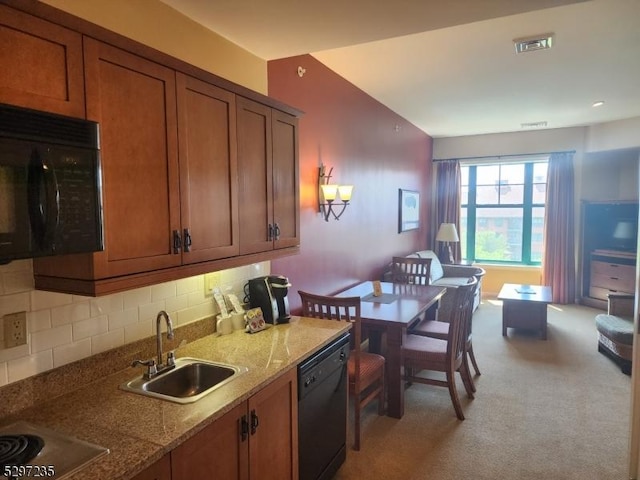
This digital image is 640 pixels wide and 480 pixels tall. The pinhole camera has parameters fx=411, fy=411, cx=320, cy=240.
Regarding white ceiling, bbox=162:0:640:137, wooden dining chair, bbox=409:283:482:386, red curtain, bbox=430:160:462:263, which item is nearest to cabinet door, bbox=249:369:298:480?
white ceiling, bbox=162:0:640:137

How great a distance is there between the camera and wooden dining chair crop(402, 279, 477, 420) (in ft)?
10.1

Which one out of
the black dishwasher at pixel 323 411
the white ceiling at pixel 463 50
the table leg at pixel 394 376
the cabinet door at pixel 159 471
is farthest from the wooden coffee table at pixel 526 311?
the cabinet door at pixel 159 471

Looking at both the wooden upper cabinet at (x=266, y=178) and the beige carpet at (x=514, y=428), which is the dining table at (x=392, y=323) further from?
the wooden upper cabinet at (x=266, y=178)

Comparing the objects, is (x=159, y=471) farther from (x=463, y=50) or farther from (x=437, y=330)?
(x=463, y=50)

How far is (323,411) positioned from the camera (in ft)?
7.39

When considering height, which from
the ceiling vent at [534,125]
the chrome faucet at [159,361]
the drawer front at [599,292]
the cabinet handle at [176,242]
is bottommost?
the drawer front at [599,292]

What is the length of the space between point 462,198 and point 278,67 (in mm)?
5592

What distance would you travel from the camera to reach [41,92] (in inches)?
48.6

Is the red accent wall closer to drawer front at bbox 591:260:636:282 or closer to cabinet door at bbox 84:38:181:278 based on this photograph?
cabinet door at bbox 84:38:181:278

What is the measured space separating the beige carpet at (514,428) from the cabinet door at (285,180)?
4.90ft

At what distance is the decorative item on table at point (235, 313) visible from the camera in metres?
2.40

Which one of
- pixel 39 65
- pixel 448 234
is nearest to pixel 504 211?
pixel 448 234

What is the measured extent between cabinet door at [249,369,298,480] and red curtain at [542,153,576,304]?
20.3 feet

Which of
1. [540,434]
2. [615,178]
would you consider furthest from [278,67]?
[615,178]
